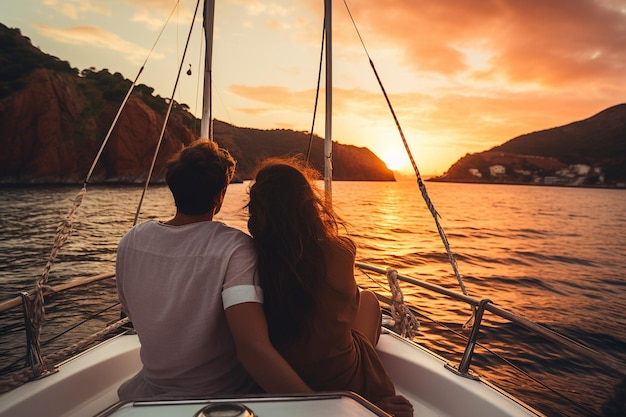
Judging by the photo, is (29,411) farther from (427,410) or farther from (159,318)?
(427,410)

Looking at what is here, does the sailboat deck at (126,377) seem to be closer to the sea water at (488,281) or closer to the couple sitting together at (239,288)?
the sea water at (488,281)

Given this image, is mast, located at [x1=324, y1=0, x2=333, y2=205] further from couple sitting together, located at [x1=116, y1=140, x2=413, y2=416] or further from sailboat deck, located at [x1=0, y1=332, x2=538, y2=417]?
couple sitting together, located at [x1=116, y1=140, x2=413, y2=416]

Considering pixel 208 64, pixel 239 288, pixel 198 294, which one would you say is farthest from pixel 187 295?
pixel 208 64

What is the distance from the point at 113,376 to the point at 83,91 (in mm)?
70904

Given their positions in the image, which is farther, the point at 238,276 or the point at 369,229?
the point at 369,229

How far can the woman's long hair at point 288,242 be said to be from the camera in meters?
1.45

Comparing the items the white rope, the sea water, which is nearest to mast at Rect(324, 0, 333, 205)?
the sea water

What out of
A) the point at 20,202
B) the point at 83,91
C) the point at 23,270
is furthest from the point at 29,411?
the point at 83,91

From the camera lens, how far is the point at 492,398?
6.63 ft

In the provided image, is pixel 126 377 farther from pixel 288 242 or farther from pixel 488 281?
pixel 488 281

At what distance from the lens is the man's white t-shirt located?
4.53ft

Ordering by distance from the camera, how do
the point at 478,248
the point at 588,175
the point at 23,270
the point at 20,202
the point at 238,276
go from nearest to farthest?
the point at 238,276 → the point at 23,270 → the point at 478,248 → the point at 20,202 → the point at 588,175

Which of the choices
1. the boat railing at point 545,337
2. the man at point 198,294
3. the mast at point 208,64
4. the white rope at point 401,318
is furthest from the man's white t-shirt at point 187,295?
the mast at point 208,64

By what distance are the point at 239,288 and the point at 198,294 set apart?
16 centimetres
